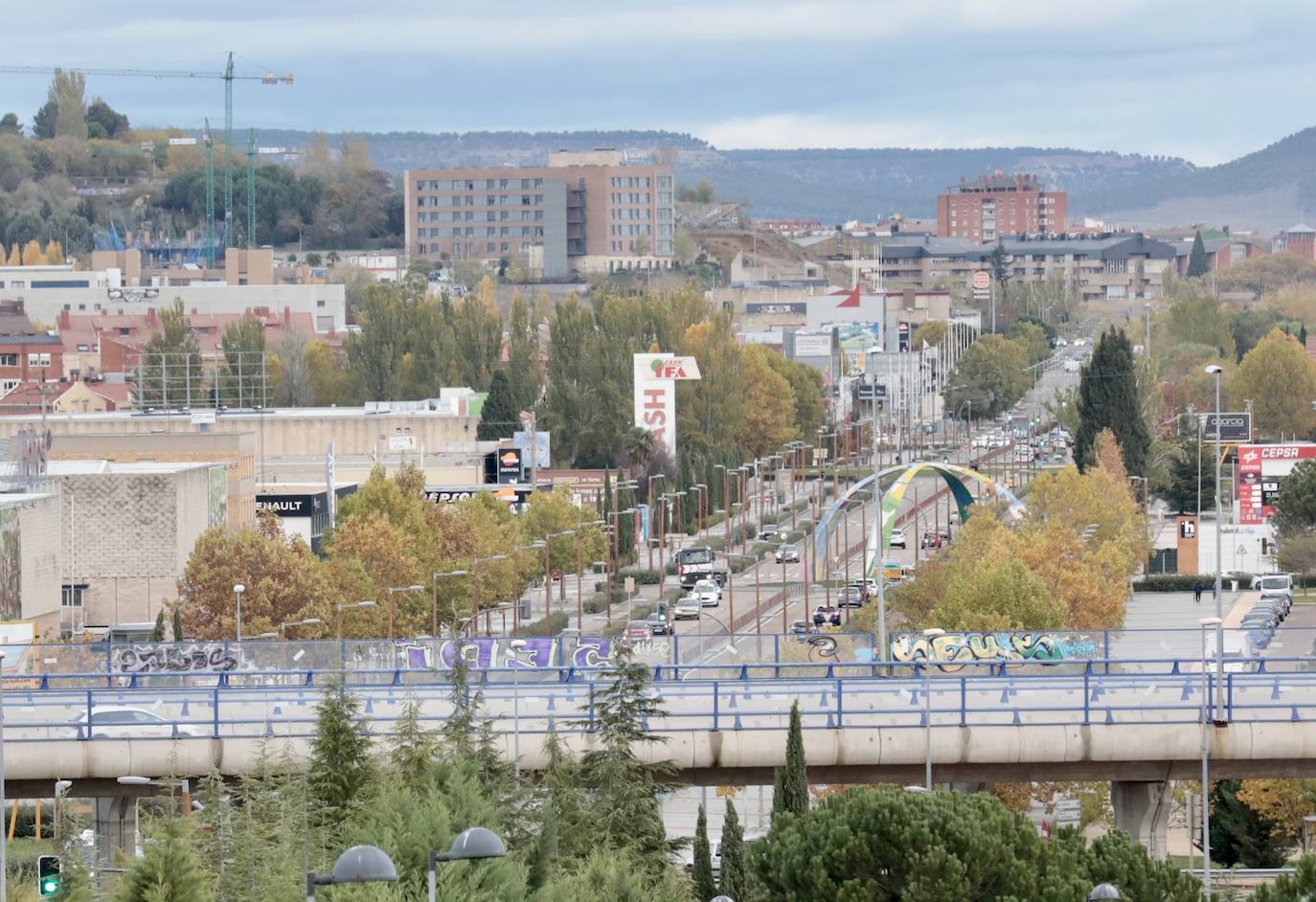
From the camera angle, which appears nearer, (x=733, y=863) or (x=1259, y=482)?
(x=733, y=863)

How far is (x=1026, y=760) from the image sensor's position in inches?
1665

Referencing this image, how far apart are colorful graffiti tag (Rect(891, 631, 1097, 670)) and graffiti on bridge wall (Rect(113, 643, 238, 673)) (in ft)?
41.0

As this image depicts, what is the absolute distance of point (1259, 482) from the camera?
4235 inches

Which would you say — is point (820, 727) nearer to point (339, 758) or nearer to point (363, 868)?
point (339, 758)

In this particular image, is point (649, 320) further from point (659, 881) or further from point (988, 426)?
point (659, 881)

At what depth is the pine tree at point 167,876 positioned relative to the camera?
30.0 m

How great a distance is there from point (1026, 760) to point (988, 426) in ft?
502

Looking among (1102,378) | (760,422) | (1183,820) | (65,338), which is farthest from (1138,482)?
(65,338)

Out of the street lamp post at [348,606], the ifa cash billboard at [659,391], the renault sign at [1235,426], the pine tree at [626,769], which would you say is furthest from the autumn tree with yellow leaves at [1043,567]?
the ifa cash billboard at [659,391]

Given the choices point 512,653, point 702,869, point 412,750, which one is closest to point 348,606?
point 512,653

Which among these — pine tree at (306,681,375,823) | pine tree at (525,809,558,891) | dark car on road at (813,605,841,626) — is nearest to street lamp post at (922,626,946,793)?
pine tree at (525,809,558,891)

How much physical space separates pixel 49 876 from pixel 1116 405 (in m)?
91.8

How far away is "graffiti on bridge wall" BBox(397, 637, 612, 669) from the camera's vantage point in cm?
5034

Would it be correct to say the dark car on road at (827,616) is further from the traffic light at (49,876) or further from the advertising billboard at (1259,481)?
the traffic light at (49,876)
